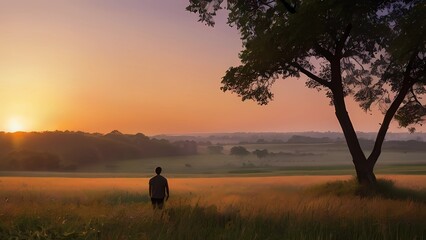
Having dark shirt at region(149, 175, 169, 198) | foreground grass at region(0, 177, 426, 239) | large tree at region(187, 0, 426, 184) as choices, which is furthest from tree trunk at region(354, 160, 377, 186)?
dark shirt at region(149, 175, 169, 198)

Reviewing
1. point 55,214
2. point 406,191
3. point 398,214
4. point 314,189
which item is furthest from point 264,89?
point 55,214

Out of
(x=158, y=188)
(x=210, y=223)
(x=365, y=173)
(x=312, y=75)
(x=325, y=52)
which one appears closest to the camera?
(x=210, y=223)

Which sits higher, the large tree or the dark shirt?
the large tree

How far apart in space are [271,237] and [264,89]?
2118 cm

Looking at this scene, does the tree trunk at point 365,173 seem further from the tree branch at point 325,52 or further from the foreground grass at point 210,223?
the foreground grass at point 210,223

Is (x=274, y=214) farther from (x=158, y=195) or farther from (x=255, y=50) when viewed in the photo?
(x=255, y=50)

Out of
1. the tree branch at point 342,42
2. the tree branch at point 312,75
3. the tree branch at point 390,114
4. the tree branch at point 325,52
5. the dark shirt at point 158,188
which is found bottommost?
the dark shirt at point 158,188

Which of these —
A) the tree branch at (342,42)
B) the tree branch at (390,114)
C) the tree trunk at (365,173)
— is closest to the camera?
the tree trunk at (365,173)

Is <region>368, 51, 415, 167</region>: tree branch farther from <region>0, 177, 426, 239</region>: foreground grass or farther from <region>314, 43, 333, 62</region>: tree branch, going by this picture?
<region>0, 177, 426, 239</region>: foreground grass

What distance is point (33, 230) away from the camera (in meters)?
9.05

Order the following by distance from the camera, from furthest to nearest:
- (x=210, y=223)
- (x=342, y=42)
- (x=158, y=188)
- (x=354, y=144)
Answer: (x=342, y=42), (x=354, y=144), (x=158, y=188), (x=210, y=223)

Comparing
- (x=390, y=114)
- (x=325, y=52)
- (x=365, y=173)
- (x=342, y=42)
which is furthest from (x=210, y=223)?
(x=390, y=114)

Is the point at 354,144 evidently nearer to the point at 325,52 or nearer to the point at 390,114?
the point at 390,114

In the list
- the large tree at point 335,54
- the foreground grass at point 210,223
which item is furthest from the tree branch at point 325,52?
the foreground grass at point 210,223
